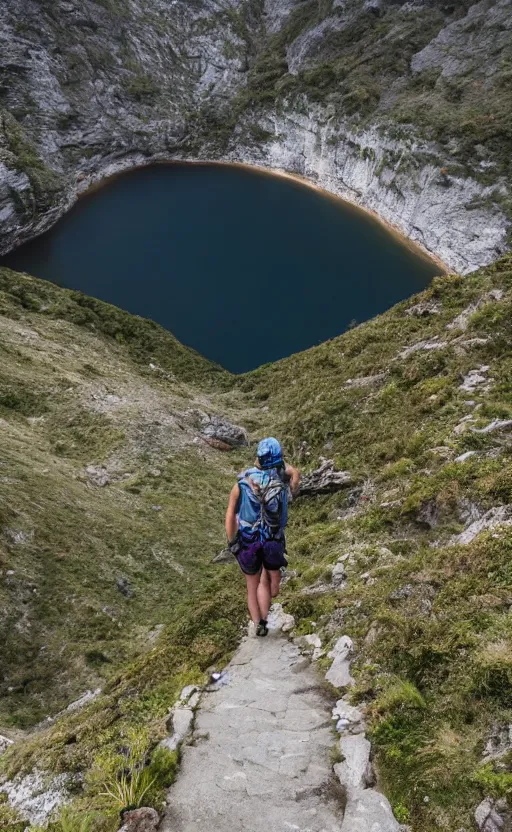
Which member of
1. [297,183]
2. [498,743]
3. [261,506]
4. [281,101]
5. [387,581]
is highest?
[281,101]

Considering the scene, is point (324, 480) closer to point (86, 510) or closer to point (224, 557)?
point (224, 557)

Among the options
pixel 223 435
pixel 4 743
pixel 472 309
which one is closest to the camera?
pixel 4 743

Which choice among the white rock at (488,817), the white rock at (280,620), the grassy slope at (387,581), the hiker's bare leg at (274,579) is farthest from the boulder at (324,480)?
the white rock at (488,817)

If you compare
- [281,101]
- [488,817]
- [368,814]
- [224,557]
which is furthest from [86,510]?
[281,101]

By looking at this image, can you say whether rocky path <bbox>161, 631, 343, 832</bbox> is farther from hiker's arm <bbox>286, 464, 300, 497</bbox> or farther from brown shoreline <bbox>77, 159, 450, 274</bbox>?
brown shoreline <bbox>77, 159, 450, 274</bbox>

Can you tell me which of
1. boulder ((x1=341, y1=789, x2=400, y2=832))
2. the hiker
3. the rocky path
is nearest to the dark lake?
the hiker

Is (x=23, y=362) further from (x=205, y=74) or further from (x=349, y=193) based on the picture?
(x=205, y=74)

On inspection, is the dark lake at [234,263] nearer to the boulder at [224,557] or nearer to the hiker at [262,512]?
the boulder at [224,557]
